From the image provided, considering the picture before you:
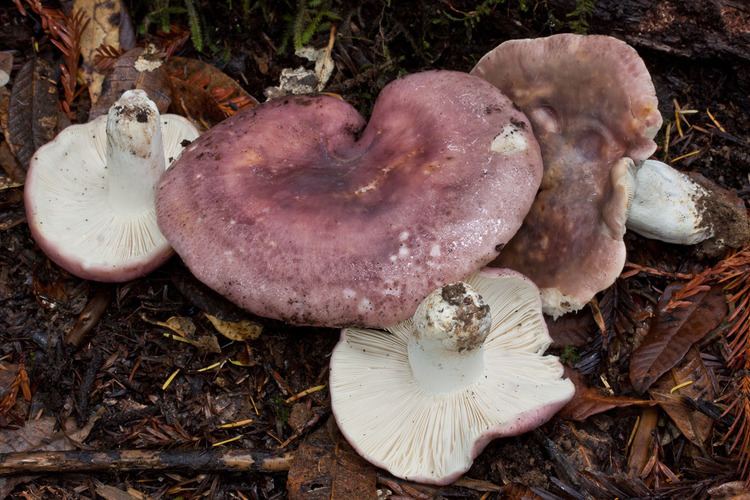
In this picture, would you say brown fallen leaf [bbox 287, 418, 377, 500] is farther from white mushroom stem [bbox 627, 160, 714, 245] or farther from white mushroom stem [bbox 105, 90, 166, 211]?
white mushroom stem [bbox 627, 160, 714, 245]

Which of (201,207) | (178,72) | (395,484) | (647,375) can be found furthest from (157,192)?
(647,375)

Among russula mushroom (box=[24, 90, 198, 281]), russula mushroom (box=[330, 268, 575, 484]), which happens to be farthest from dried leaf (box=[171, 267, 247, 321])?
russula mushroom (box=[330, 268, 575, 484])

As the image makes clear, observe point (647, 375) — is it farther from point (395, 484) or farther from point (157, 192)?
point (157, 192)

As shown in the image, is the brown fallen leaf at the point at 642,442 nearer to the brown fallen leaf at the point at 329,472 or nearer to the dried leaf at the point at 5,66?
the brown fallen leaf at the point at 329,472

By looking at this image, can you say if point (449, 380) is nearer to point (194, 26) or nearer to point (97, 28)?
point (194, 26)

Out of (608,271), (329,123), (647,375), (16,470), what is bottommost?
(16,470)

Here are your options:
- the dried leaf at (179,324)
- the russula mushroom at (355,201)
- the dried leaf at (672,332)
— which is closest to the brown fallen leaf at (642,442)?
the dried leaf at (672,332)
